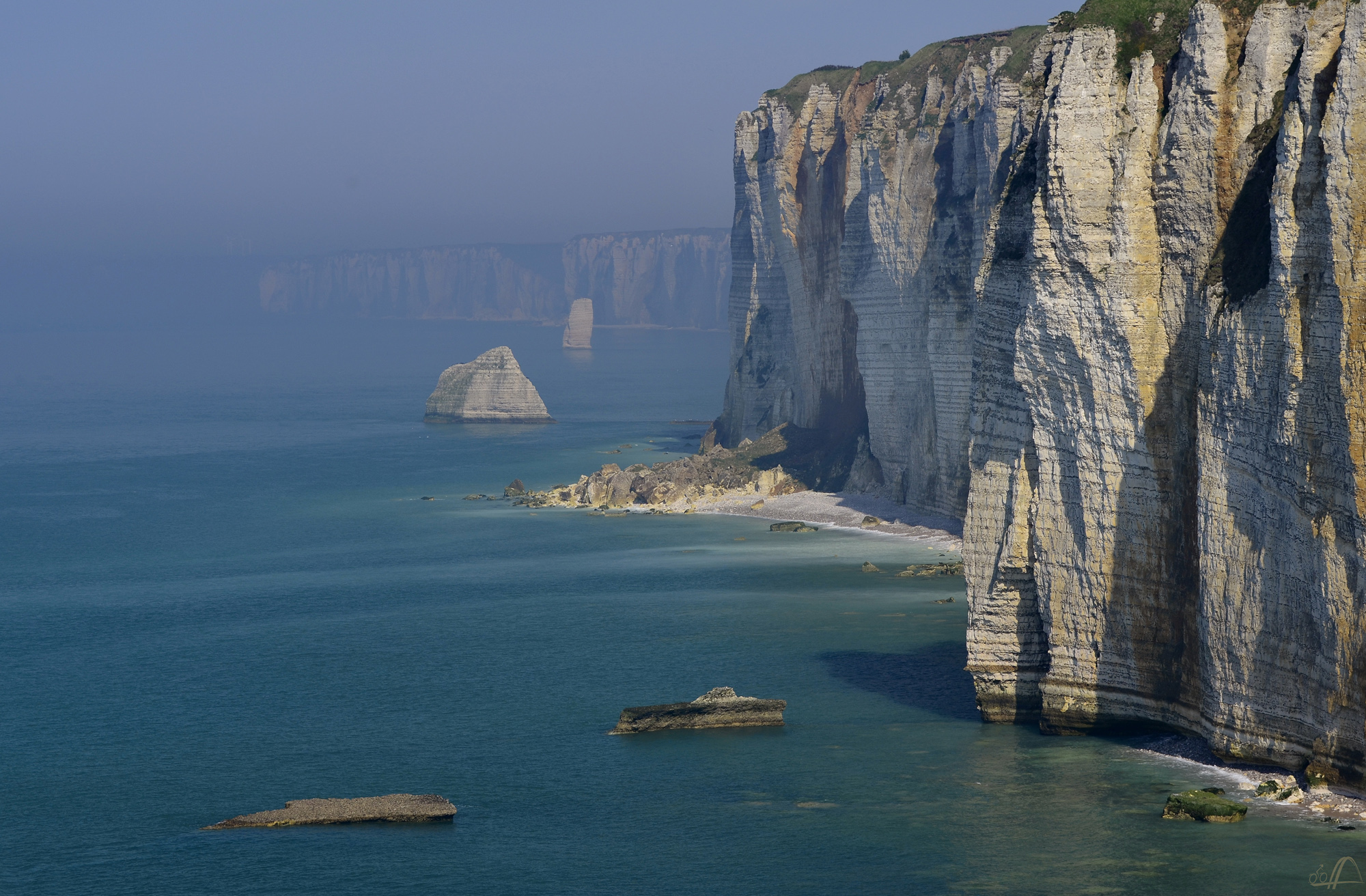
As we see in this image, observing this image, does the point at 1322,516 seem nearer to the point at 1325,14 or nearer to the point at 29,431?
the point at 1325,14

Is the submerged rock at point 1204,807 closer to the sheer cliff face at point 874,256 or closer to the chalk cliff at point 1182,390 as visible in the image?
the chalk cliff at point 1182,390

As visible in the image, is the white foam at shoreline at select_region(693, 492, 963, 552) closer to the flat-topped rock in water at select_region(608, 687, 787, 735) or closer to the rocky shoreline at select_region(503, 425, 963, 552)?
the rocky shoreline at select_region(503, 425, 963, 552)

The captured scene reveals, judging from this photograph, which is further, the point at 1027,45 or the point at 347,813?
the point at 1027,45

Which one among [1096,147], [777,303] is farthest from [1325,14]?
[777,303]

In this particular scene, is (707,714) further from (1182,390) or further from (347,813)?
(1182,390)
